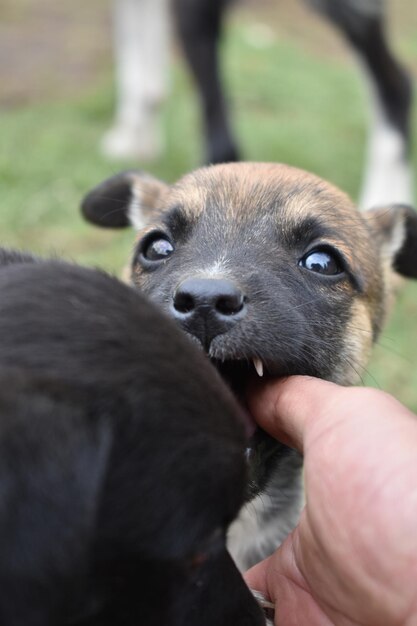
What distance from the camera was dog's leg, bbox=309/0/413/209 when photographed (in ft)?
19.5

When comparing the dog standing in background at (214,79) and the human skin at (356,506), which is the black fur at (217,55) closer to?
the dog standing in background at (214,79)

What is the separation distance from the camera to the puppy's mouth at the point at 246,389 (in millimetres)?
2711

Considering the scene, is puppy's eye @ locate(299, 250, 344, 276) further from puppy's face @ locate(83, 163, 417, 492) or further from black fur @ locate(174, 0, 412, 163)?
black fur @ locate(174, 0, 412, 163)

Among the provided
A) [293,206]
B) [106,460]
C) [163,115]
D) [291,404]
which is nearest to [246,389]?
[291,404]

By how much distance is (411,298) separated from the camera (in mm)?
6227

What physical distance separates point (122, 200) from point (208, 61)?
2.84 metres

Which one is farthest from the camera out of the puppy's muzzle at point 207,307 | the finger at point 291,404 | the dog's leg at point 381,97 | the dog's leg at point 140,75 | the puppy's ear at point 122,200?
the dog's leg at point 140,75

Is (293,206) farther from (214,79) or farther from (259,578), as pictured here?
(214,79)

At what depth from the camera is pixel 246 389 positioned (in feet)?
9.16

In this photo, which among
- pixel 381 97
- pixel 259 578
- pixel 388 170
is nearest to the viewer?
pixel 259 578

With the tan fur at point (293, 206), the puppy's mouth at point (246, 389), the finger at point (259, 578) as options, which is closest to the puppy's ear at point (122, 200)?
the tan fur at point (293, 206)

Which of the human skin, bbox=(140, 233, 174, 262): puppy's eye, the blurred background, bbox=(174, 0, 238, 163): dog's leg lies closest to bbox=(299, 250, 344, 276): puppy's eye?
bbox=(140, 233, 174, 262): puppy's eye

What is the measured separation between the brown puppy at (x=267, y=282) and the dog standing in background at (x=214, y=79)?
2.63 metres

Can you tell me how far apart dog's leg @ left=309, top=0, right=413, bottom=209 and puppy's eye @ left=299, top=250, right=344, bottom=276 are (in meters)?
3.24
